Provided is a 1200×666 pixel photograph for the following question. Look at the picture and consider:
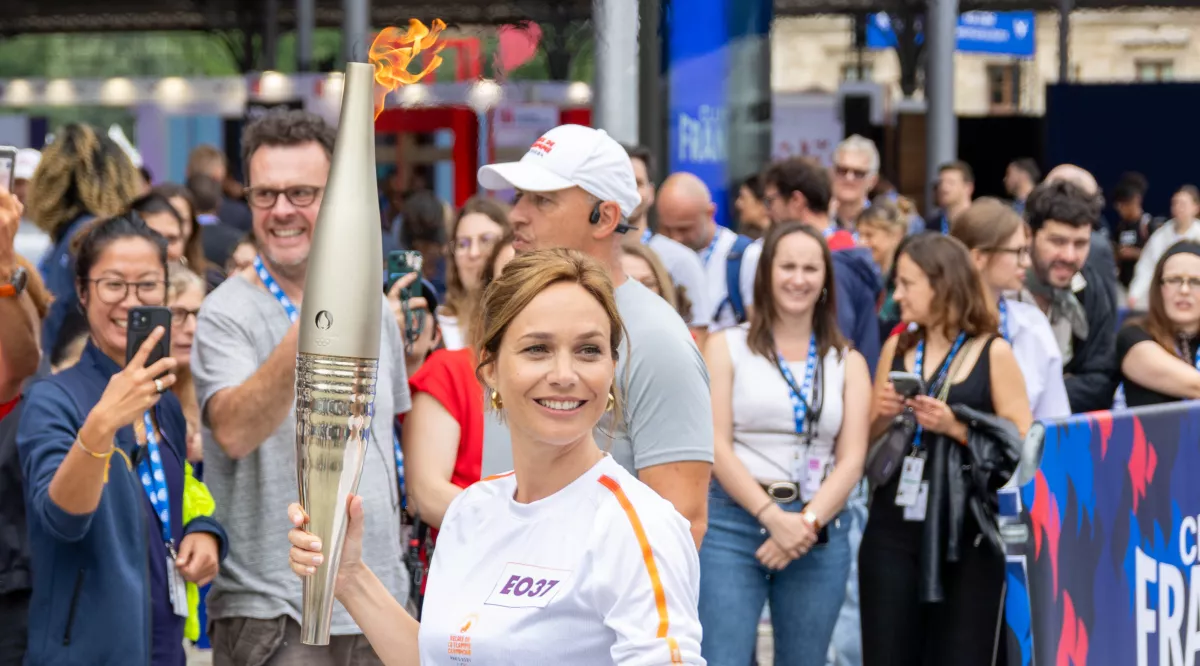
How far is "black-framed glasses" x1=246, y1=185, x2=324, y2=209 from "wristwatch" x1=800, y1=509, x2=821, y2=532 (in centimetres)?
214

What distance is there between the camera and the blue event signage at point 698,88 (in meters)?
9.99

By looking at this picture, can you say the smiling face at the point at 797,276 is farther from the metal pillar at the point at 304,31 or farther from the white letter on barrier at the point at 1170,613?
the metal pillar at the point at 304,31

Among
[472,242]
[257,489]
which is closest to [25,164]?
[472,242]

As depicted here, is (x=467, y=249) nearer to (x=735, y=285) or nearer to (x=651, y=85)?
(x=735, y=285)

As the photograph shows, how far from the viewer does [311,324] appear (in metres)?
2.68

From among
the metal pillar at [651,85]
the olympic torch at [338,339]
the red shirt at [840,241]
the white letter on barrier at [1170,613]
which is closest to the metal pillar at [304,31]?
the metal pillar at [651,85]

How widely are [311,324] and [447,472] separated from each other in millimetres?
1602

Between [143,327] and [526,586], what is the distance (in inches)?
62.5

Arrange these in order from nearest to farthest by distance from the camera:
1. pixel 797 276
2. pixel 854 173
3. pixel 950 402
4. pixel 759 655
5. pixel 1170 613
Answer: pixel 1170 613
pixel 950 402
pixel 797 276
pixel 759 655
pixel 854 173

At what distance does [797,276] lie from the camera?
5773 millimetres

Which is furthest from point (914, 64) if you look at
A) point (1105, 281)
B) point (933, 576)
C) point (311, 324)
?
point (311, 324)

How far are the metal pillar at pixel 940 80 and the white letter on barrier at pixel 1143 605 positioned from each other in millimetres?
12419

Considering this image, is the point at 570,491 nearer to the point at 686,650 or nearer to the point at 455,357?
the point at 686,650

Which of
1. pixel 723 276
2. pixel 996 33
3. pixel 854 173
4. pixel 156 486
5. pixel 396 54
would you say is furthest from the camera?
pixel 996 33
